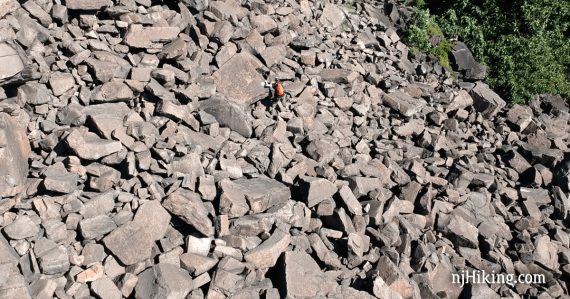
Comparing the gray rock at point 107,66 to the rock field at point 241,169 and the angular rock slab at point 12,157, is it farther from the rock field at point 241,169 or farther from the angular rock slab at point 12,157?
the angular rock slab at point 12,157

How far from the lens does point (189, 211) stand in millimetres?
7535

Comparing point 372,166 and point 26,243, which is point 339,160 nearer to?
point 372,166

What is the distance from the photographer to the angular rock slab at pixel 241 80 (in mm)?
10391

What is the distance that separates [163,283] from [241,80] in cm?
517

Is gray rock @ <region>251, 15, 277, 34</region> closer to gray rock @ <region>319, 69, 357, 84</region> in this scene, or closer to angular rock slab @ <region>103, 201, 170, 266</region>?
gray rock @ <region>319, 69, 357, 84</region>

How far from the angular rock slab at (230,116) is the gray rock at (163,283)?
344cm

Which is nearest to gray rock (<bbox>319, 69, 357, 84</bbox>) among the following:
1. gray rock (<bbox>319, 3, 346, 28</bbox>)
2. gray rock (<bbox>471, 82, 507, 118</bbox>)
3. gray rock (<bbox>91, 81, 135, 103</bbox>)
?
gray rock (<bbox>319, 3, 346, 28</bbox>)

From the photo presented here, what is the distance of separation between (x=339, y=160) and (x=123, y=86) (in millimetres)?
4481

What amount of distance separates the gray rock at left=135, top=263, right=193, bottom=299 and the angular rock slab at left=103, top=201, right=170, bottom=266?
320 mm

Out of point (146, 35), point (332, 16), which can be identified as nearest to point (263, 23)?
point (332, 16)

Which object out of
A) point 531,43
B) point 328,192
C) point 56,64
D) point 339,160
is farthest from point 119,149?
point 531,43

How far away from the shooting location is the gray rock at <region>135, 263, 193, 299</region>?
6.65 meters

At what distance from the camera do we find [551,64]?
54.9ft

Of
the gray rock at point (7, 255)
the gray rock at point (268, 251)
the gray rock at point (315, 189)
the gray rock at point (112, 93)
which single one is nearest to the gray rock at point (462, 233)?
the gray rock at point (315, 189)
